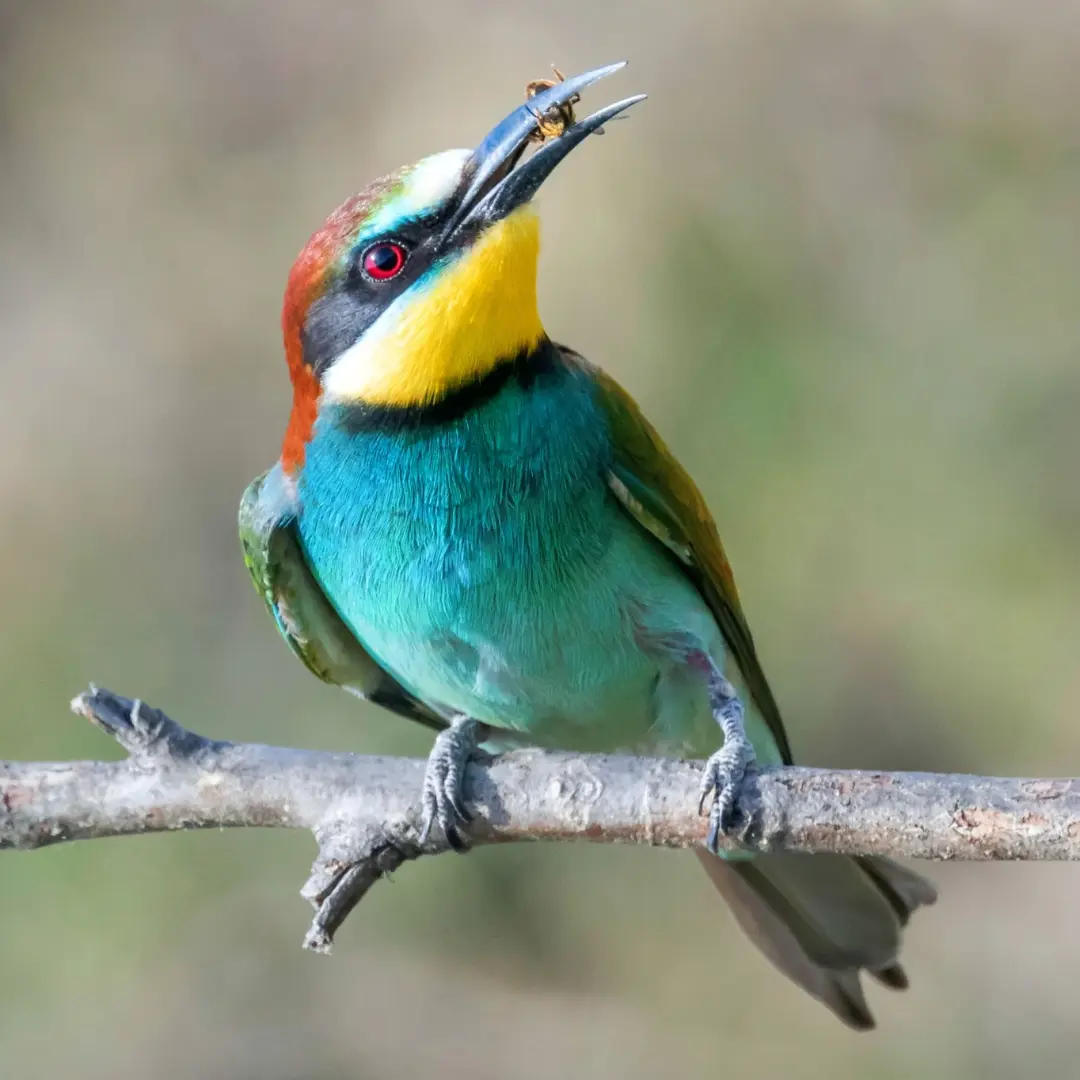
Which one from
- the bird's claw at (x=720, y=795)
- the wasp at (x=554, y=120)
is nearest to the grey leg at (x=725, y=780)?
the bird's claw at (x=720, y=795)

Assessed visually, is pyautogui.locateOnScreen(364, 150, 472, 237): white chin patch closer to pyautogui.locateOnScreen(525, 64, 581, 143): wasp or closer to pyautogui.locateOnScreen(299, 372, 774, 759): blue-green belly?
pyautogui.locateOnScreen(525, 64, 581, 143): wasp

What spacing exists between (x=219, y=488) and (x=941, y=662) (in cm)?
216

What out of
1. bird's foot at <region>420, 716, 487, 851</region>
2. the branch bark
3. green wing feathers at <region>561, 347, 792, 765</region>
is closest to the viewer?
the branch bark

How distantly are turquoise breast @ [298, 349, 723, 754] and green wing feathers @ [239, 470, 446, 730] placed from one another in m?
0.07

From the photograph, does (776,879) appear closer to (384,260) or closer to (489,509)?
(489,509)

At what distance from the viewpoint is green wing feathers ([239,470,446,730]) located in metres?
2.52

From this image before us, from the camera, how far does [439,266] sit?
2.24 m

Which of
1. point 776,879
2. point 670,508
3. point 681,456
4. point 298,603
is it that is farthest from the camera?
point 681,456

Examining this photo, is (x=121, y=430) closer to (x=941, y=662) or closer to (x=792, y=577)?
(x=792, y=577)

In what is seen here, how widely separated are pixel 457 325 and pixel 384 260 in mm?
162

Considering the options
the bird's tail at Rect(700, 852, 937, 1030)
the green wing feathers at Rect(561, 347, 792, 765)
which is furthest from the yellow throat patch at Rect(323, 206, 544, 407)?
the bird's tail at Rect(700, 852, 937, 1030)

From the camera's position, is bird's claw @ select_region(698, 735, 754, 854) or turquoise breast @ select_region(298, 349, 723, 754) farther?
turquoise breast @ select_region(298, 349, 723, 754)

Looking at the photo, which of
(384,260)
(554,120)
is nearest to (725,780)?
(384,260)

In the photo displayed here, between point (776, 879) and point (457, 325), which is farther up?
point (457, 325)
